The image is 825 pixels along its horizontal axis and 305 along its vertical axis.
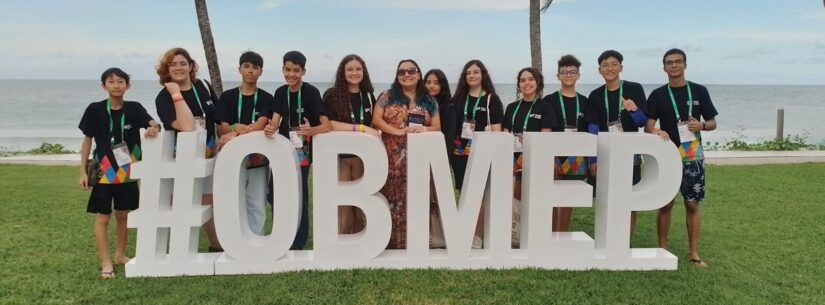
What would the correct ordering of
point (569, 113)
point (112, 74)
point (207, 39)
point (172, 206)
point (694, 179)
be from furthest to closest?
1. point (207, 39)
2. point (569, 113)
3. point (694, 179)
4. point (172, 206)
5. point (112, 74)

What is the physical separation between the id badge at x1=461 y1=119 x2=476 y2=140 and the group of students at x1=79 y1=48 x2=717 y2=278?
0.5 inches

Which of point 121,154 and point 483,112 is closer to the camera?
point 121,154

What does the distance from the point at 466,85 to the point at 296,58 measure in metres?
1.37

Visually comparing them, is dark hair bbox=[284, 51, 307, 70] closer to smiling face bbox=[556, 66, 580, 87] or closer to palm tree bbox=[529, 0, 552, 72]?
smiling face bbox=[556, 66, 580, 87]

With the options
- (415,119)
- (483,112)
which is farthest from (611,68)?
(415,119)

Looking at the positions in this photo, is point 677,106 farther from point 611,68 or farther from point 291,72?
point 291,72

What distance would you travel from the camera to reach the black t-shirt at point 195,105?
4047 mm

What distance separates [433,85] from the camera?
4.53 m

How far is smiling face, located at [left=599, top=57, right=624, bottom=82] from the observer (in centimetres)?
432

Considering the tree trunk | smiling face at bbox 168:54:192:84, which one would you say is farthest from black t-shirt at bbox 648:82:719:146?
the tree trunk

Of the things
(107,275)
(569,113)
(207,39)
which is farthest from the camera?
(207,39)

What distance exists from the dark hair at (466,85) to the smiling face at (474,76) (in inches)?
1.1

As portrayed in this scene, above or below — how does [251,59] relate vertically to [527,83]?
above

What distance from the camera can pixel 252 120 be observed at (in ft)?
13.8
